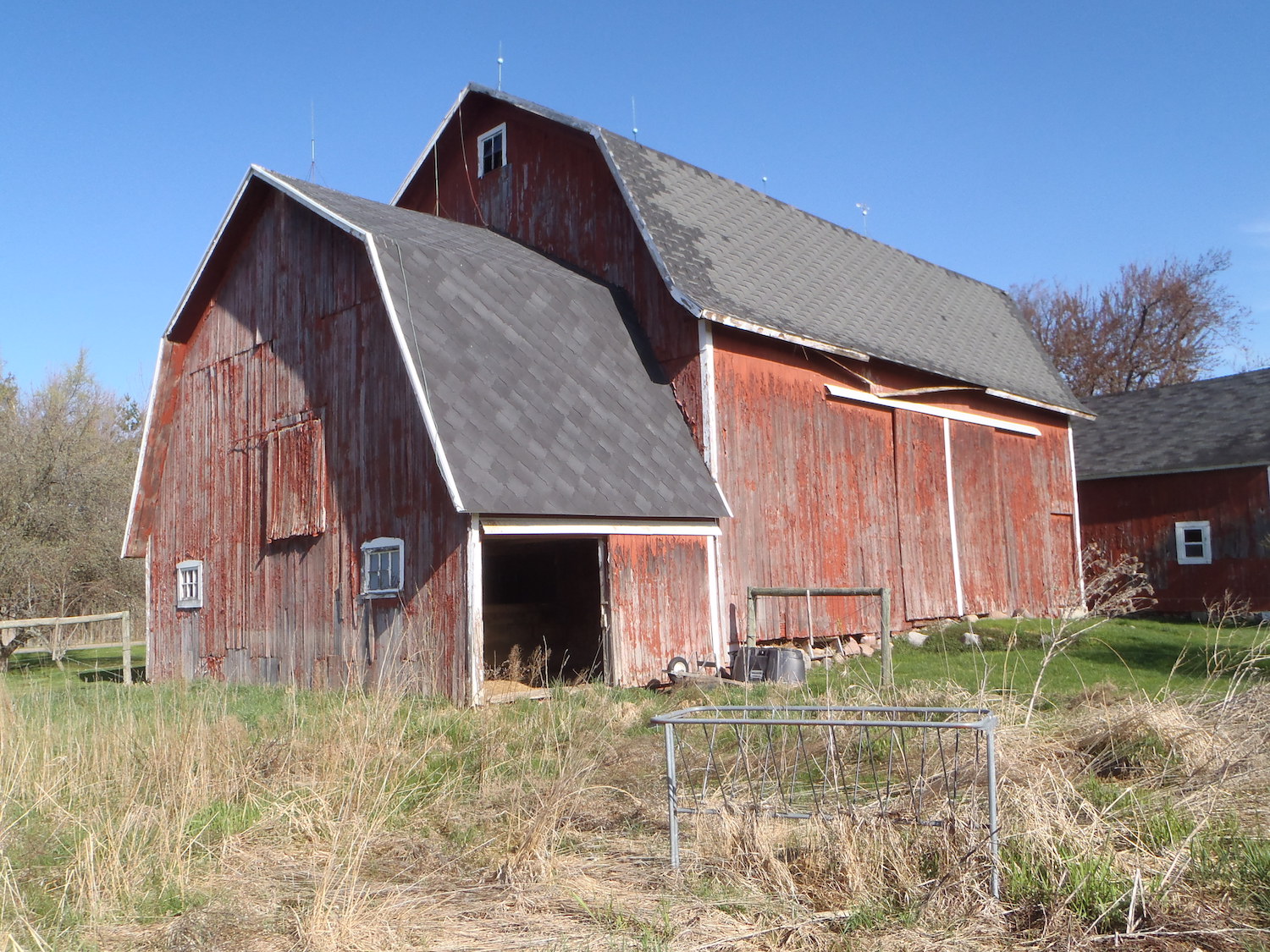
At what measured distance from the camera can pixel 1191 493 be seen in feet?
70.3

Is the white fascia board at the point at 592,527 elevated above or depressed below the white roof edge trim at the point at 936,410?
below

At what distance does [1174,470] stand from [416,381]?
A: 1607 centimetres

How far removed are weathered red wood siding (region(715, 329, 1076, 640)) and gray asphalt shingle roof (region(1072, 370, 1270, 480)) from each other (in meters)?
3.85

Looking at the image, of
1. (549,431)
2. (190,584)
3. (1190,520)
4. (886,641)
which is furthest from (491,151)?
(1190,520)

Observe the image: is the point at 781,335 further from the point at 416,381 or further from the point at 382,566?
the point at 382,566

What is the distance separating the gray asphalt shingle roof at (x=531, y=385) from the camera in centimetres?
1125

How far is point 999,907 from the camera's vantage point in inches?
178

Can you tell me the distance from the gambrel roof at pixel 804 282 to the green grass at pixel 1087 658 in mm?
4011

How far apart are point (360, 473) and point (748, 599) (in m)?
4.64

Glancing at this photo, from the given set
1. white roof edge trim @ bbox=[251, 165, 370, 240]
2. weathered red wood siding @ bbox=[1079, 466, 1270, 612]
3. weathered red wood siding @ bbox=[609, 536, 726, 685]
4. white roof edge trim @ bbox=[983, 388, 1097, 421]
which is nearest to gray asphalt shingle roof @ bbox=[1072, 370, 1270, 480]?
weathered red wood siding @ bbox=[1079, 466, 1270, 612]

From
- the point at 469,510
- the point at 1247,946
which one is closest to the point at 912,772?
the point at 1247,946

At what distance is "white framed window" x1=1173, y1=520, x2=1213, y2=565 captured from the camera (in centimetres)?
2095

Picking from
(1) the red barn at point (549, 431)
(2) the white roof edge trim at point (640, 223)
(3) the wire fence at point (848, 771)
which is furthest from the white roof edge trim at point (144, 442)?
(3) the wire fence at point (848, 771)

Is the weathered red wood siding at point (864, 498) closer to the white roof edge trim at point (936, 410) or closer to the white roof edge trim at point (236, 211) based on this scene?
the white roof edge trim at point (936, 410)
